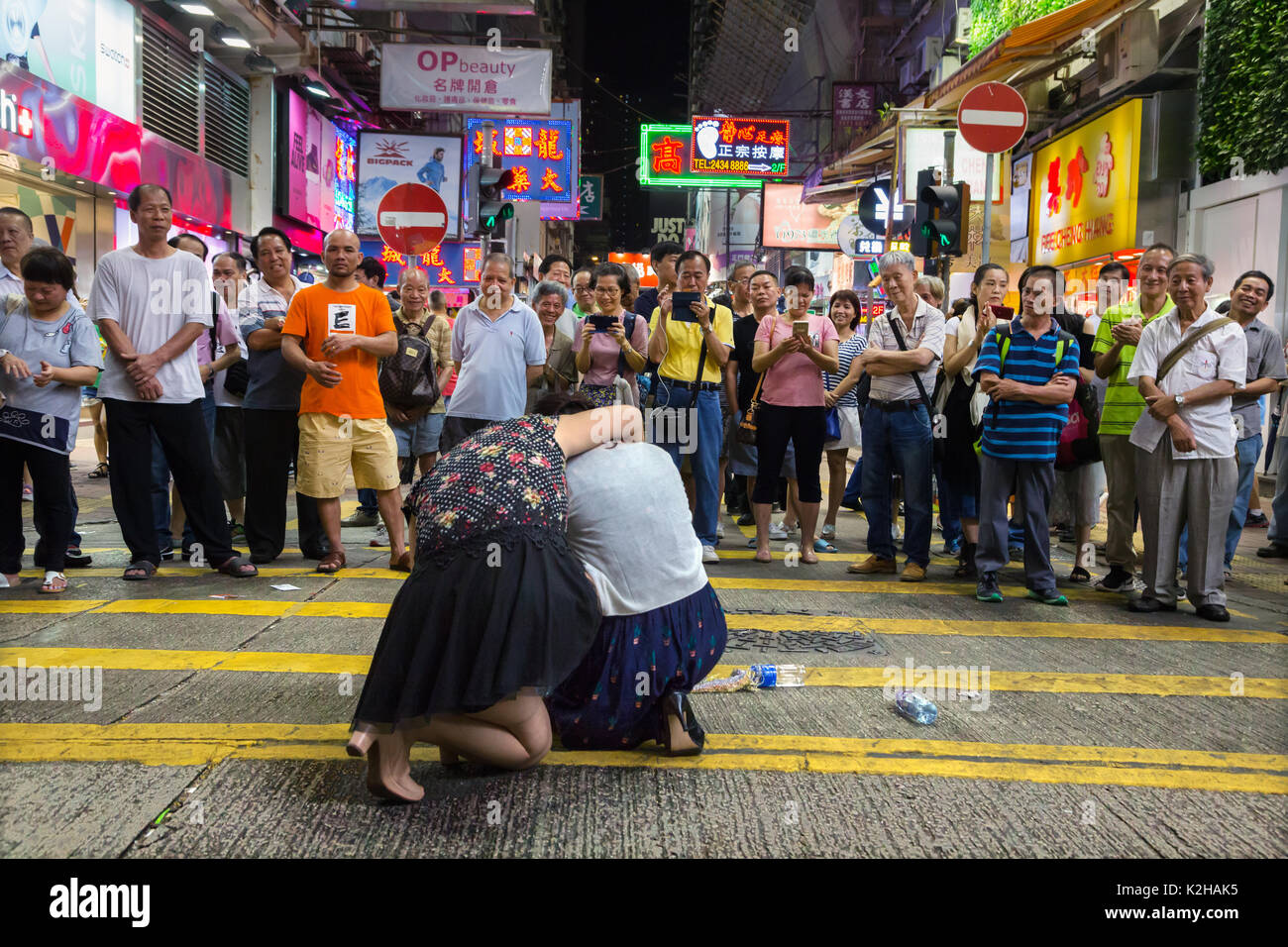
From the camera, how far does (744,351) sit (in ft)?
24.7

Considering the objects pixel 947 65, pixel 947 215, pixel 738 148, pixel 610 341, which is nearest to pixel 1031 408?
pixel 610 341

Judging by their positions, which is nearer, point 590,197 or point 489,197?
point 489,197

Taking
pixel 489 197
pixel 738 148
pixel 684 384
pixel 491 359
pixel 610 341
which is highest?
pixel 738 148

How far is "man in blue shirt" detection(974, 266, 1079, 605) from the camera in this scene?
18.4 feet

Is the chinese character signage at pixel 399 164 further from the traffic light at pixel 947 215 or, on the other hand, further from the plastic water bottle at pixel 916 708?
the plastic water bottle at pixel 916 708

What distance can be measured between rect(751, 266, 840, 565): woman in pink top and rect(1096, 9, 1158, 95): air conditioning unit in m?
8.25

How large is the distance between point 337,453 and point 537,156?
2099 centimetres

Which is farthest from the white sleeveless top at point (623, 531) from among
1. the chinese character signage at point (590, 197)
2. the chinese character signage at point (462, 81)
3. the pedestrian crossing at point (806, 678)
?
the chinese character signage at point (590, 197)

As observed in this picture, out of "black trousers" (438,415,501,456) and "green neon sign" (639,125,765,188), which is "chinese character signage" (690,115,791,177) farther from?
"black trousers" (438,415,501,456)

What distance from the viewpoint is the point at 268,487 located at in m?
6.21

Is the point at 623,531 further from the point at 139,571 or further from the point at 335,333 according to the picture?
the point at 139,571

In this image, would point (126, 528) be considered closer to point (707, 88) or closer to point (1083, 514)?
point (1083, 514)

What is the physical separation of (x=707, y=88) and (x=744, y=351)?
153 ft
